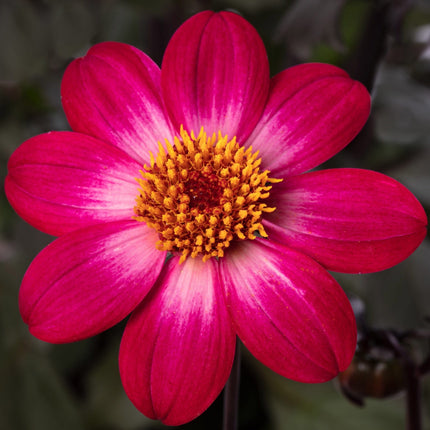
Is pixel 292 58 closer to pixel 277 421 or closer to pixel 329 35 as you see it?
pixel 329 35

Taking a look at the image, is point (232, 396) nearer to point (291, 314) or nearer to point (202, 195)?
point (291, 314)

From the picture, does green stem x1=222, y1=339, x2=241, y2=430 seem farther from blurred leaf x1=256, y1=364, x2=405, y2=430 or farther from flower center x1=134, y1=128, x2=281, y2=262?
blurred leaf x1=256, y1=364, x2=405, y2=430

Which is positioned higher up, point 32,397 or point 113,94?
point 113,94

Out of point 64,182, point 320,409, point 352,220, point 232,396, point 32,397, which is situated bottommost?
point 320,409

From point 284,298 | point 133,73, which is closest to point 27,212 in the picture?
point 133,73

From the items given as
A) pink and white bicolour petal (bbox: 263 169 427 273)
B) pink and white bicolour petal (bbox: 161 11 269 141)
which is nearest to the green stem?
pink and white bicolour petal (bbox: 263 169 427 273)

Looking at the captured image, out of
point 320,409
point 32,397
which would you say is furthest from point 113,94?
point 320,409
